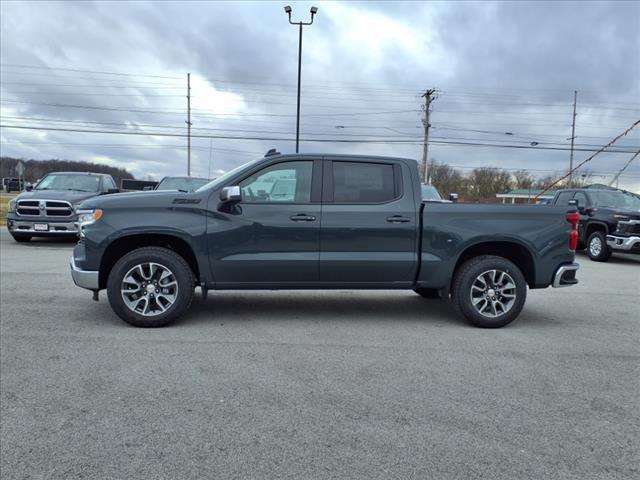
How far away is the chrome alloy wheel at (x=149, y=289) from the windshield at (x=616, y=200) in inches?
469

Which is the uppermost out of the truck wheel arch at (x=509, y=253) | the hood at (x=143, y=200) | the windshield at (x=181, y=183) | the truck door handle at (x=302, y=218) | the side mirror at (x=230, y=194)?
the windshield at (x=181, y=183)

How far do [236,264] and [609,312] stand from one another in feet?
16.5

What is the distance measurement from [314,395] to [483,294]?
2.75m

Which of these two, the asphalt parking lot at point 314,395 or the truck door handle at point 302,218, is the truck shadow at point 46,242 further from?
the truck door handle at point 302,218

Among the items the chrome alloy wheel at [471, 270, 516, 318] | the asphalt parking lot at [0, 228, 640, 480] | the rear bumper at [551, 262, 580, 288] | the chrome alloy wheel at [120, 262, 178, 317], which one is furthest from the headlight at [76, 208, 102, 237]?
the rear bumper at [551, 262, 580, 288]

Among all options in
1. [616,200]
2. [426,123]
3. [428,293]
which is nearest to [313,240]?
[428,293]

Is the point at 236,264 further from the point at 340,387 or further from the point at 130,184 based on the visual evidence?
the point at 130,184

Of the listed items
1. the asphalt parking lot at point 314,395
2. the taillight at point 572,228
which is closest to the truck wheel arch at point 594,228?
the asphalt parking lot at point 314,395

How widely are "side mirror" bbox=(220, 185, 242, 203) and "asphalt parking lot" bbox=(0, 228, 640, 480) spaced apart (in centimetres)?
139

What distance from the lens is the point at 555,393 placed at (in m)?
3.71

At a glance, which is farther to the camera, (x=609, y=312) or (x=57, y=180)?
(x=57, y=180)

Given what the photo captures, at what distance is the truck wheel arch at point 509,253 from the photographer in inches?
221

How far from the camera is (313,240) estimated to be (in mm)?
5309

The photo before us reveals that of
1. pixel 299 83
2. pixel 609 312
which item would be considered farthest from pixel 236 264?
pixel 299 83
